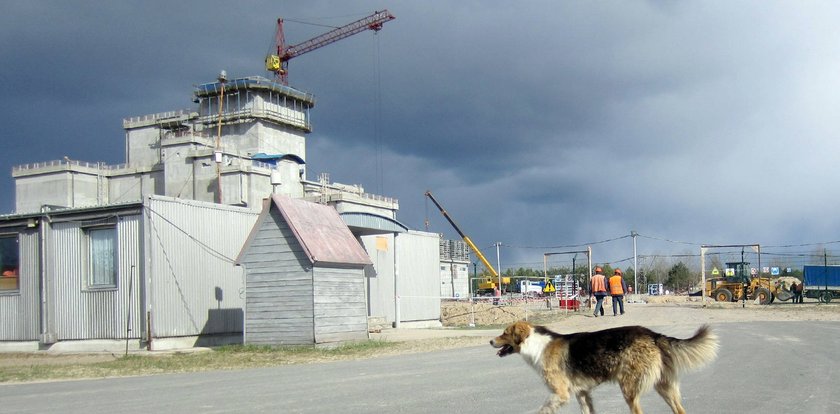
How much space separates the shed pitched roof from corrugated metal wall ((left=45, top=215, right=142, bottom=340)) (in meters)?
3.95

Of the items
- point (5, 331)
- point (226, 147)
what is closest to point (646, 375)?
point (5, 331)

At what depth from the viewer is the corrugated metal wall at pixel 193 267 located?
24500 mm

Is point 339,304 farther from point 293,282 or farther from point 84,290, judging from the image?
point 84,290

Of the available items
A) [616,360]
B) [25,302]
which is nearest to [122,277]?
[25,302]

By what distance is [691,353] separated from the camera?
7.92m

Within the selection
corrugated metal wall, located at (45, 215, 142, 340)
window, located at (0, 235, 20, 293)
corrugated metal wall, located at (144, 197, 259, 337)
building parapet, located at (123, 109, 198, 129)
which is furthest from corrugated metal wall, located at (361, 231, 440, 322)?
building parapet, located at (123, 109, 198, 129)

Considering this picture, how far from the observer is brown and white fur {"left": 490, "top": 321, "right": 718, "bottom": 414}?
7.89 meters

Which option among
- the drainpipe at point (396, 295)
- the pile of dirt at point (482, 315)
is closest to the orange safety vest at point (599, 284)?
the drainpipe at point (396, 295)

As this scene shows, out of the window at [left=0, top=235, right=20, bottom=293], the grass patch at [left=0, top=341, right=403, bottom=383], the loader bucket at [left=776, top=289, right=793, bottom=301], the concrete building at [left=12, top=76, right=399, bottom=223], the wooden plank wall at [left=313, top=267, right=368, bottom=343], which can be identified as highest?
the concrete building at [left=12, top=76, right=399, bottom=223]

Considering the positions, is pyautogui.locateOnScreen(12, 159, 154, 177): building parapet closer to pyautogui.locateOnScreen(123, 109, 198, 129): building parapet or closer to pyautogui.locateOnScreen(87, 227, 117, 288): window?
pyautogui.locateOnScreen(123, 109, 198, 129): building parapet

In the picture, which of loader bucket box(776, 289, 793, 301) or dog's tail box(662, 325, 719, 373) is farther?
loader bucket box(776, 289, 793, 301)

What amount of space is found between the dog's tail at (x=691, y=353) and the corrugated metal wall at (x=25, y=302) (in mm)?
24556

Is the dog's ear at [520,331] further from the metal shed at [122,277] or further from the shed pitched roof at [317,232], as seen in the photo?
the metal shed at [122,277]

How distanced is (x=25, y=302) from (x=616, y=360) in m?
25.0
